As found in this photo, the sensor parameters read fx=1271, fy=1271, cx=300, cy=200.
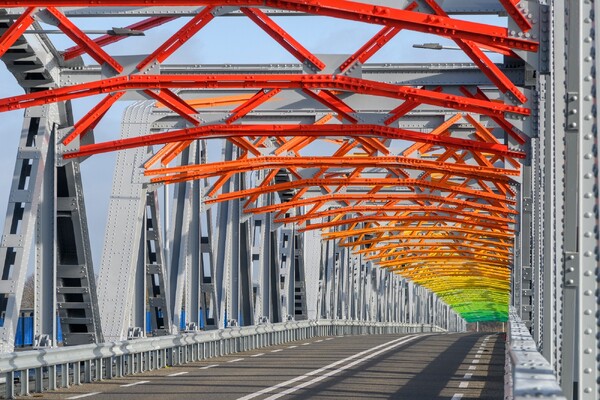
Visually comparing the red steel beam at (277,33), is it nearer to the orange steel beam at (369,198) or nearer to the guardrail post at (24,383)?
the guardrail post at (24,383)

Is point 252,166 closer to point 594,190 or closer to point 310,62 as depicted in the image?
point 310,62

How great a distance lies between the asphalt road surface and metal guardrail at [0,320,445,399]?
1.10ft

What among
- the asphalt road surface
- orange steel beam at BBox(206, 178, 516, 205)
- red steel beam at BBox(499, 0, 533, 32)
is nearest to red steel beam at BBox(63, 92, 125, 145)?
the asphalt road surface

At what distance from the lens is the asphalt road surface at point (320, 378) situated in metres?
18.0

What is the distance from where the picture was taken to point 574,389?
8758 mm

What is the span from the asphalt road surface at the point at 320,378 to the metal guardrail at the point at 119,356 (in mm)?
335

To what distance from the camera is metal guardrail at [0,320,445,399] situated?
17234 mm

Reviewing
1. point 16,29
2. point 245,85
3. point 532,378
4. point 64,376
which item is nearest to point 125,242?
point 245,85

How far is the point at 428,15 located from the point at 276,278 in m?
28.7

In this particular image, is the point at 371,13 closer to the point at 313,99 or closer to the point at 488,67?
the point at 488,67

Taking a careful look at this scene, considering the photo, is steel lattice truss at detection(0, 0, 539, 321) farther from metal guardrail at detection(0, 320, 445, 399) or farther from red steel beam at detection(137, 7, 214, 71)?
metal guardrail at detection(0, 320, 445, 399)

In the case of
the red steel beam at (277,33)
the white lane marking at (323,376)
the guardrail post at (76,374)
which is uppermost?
the red steel beam at (277,33)

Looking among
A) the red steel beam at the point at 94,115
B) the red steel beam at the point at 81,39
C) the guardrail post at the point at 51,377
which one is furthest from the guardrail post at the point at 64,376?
the red steel beam at the point at 94,115

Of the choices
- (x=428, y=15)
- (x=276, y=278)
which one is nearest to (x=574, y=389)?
(x=428, y=15)
